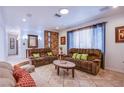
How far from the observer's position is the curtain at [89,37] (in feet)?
16.0

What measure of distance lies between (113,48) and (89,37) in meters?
1.40

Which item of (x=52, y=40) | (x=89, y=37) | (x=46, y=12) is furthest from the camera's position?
(x=52, y=40)

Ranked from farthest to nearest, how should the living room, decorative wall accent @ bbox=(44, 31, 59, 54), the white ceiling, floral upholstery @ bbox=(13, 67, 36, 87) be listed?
decorative wall accent @ bbox=(44, 31, 59, 54) < the living room < the white ceiling < floral upholstery @ bbox=(13, 67, 36, 87)

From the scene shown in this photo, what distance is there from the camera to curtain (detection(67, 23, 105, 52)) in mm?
4883

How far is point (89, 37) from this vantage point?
5.55 metres

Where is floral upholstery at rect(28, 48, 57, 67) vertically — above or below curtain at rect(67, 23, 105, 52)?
below

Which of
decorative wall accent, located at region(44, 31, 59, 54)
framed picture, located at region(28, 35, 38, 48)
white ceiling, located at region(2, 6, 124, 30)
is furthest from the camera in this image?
decorative wall accent, located at region(44, 31, 59, 54)

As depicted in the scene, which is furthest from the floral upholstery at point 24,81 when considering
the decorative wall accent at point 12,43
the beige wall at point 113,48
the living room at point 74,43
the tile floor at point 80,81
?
the decorative wall accent at point 12,43

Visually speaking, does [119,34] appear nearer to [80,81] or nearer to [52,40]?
[80,81]

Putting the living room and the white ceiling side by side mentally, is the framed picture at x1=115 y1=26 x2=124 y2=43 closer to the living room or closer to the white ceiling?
the living room

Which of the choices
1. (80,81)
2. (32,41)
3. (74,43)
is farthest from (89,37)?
(32,41)

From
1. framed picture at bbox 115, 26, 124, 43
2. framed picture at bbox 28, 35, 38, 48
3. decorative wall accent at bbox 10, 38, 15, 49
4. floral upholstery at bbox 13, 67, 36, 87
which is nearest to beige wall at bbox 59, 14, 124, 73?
framed picture at bbox 115, 26, 124, 43

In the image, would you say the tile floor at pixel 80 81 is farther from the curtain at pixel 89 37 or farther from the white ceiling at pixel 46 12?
the white ceiling at pixel 46 12
